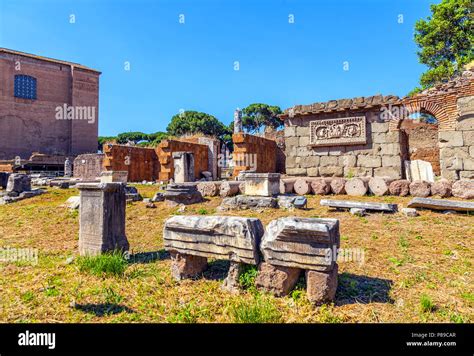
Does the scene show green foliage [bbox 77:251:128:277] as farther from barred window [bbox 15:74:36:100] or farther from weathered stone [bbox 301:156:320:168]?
barred window [bbox 15:74:36:100]

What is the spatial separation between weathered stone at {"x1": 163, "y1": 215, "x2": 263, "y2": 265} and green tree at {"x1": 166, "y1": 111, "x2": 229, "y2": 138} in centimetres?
4226

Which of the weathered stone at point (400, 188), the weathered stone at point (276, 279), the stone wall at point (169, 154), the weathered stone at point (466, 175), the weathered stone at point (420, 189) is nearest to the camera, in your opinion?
the weathered stone at point (276, 279)

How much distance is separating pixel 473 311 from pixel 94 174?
19838 mm

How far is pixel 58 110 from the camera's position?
36562mm

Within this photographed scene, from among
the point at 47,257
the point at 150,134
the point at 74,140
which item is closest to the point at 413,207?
the point at 47,257

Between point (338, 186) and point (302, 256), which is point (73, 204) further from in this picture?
point (302, 256)

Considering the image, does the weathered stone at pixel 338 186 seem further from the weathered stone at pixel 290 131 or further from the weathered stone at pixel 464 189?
the weathered stone at pixel 290 131

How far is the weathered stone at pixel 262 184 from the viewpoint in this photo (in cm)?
775

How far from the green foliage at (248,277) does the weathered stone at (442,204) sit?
15.3ft

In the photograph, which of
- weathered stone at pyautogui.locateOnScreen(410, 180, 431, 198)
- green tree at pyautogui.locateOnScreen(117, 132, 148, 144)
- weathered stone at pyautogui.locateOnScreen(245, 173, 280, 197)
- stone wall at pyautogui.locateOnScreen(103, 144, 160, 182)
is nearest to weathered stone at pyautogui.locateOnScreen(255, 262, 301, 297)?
weathered stone at pyautogui.locateOnScreen(245, 173, 280, 197)

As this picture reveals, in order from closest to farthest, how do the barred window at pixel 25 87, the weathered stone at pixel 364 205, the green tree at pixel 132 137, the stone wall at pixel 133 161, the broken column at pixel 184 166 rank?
the weathered stone at pixel 364 205, the broken column at pixel 184 166, the stone wall at pixel 133 161, the barred window at pixel 25 87, the green tree at pixel 132 137

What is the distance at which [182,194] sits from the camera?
8422mm

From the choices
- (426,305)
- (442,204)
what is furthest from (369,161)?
(426,305)

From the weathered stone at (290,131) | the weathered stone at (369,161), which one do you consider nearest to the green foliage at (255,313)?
the weathered stone at (369,161)
